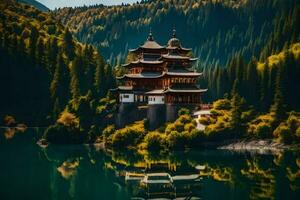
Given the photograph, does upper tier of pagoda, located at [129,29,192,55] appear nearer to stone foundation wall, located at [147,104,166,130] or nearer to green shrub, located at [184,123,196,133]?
stone foundation wall, located at [147,104,166,130]

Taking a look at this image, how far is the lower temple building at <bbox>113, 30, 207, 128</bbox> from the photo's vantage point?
295 ft

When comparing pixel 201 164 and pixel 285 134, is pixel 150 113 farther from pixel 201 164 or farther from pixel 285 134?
pixel 201 164

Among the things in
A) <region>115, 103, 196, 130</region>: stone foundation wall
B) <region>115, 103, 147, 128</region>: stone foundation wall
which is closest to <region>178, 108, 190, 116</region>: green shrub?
<region>115, 103, 196, 130</region>: stone foundation wall

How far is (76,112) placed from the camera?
9794cm

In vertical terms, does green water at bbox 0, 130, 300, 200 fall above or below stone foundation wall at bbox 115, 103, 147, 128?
below

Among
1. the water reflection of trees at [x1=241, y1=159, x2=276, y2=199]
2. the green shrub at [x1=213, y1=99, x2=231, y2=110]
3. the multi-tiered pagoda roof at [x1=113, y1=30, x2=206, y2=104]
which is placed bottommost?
the water reflection of trees at [x1=241, y1=159, x2=276, y2=199]

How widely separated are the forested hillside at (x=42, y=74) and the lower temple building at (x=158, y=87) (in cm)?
1226

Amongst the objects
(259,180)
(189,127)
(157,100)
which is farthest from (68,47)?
(259,180)

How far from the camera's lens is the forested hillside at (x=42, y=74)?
380ft

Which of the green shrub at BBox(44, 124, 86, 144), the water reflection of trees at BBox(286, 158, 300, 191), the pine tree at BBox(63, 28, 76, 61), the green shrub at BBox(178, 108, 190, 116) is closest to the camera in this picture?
the water reflection of trees at BBox(286, 158, 300, 191)

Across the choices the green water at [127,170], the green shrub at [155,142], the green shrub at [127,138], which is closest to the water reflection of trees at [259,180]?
the green water at [127,170]

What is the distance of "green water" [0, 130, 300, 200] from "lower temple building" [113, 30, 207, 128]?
538 inches

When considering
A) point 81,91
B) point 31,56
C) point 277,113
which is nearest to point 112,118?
point 81,91

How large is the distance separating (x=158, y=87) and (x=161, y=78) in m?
2.92
